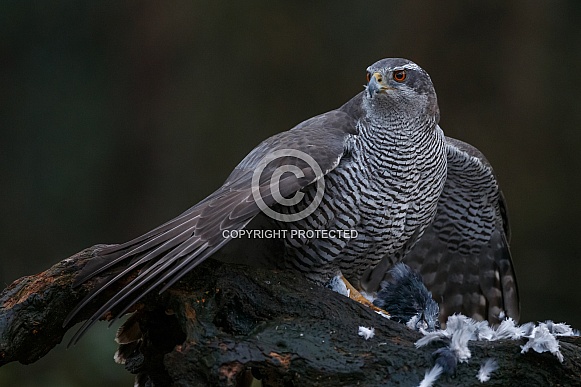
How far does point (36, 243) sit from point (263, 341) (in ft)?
17.7

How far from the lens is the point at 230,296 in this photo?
2.93m

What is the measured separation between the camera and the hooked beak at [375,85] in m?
3.59

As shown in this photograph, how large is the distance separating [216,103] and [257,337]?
14.6 feet

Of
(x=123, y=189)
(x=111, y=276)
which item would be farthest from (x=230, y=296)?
(x=123, y=189)

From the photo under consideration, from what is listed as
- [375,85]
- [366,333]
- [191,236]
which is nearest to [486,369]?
[366,333]

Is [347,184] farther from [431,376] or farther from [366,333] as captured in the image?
[431,376]

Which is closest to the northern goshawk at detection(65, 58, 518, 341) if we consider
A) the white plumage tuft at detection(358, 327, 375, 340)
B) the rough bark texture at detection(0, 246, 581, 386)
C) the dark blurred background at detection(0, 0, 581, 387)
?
the rough bark texture at detection(0, 246, 581, 386)

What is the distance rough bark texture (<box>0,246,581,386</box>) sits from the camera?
2.69 meters

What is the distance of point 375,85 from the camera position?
11.8 ft

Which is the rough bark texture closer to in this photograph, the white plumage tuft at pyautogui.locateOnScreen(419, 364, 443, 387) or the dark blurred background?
the white plumage tuft at pyautogui.locateOnScreen(419, 364, 443, 387)

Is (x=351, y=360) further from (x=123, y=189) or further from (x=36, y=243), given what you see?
(x=36, y=243)

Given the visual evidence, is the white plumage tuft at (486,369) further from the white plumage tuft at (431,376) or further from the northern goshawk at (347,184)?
the northern goshawk at (347,184)

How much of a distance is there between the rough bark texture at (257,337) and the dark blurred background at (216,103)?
311 cm

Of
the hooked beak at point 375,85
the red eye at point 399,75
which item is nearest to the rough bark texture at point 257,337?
the hooked beak at point 375,85
